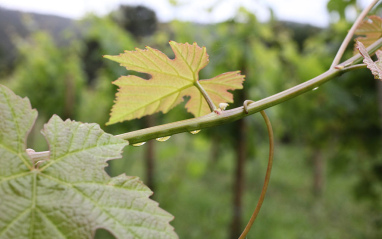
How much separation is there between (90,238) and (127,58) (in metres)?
0.25

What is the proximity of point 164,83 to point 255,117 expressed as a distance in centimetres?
305

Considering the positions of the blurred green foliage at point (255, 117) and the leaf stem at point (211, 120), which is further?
the blurred green foliage at point (255, 117)

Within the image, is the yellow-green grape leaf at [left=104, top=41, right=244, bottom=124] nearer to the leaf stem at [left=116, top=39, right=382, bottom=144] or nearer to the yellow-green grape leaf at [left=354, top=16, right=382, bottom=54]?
the leaf stem at [left=116, top=39, right=382, bottom=144]

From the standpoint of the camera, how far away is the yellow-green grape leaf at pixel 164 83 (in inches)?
18.3

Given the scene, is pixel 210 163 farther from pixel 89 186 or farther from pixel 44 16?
pixel 89 186

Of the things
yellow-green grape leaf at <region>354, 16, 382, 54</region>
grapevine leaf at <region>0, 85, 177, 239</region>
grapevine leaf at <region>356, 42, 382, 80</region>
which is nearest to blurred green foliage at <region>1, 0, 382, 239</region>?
yellow-green grape leaf at <region>354, 16, 382, 54</region>

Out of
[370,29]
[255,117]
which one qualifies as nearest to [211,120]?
[370,29]

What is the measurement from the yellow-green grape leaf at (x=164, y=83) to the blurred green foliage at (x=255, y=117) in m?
2.32

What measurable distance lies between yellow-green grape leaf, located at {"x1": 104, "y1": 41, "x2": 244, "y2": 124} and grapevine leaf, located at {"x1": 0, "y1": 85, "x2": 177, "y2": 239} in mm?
157

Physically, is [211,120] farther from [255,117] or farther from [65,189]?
[255,117]

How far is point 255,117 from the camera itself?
11.5 ft

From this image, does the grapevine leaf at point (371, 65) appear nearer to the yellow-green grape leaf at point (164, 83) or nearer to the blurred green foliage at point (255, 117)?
the yellow-green grape leaf at point (164, 83)

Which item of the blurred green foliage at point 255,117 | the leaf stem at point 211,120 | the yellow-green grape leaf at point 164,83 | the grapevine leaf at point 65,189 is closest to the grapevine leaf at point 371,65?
the leaf stem at point 211,120

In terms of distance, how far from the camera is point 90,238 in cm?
29
